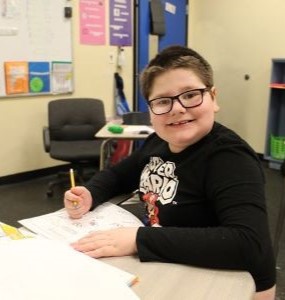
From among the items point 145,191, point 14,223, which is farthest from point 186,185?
point 14,223

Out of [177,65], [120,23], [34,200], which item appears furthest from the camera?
[120,23]

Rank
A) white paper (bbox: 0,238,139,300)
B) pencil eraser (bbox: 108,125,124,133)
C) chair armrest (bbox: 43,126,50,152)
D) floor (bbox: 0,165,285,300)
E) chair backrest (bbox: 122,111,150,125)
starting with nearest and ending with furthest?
white paper (bbox: 0,238,139,300) < pencil eraser (bbox: 108,125,124,133) < floor (bbox: 0,165,285,300) < chair backrest (bbox: 122,111,150,125) < chair armrest (bbox: 43,126,50,152)

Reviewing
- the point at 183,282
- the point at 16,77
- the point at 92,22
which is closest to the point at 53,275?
the point at 183,282

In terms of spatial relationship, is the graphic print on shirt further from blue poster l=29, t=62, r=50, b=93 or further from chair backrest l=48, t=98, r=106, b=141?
blue poster l=29, t=62, r=50, b=93

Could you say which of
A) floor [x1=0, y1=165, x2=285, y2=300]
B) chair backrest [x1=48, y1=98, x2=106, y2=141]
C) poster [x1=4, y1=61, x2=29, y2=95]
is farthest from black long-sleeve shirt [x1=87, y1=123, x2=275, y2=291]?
poster [x1=4, y1=61, x2=29, y2=95]

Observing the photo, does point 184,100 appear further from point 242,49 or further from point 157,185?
point 242,49

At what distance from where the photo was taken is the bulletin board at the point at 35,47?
3.51 m

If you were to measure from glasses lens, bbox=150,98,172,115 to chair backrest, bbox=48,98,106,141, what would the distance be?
111 inches

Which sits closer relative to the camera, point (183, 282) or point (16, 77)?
point (183, 282)

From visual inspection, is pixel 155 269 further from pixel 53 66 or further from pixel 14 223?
pixel 53 66

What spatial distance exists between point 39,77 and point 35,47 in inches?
11.3

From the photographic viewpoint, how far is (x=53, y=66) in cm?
390

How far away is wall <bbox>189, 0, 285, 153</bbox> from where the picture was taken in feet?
14.9

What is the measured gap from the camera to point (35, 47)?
372cm
